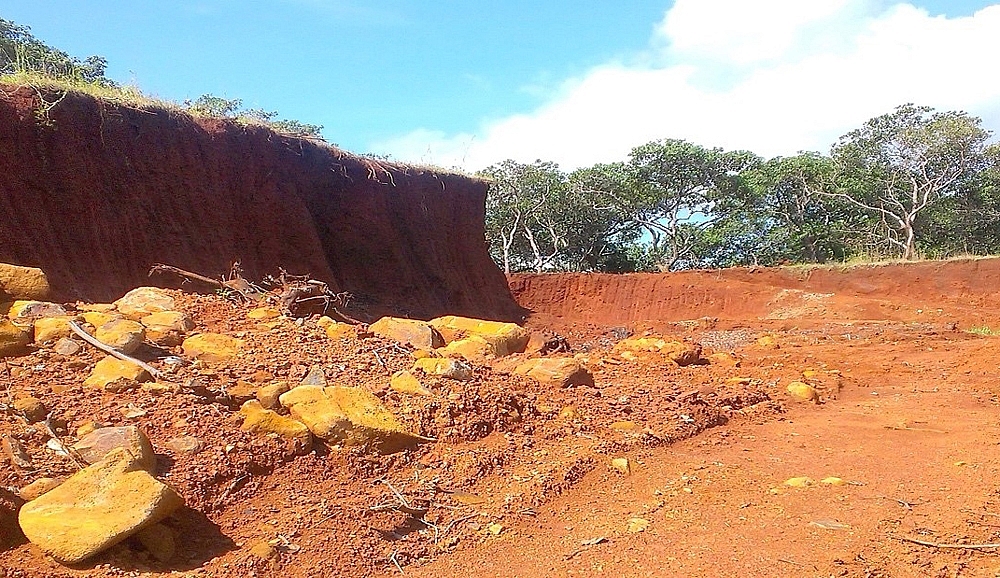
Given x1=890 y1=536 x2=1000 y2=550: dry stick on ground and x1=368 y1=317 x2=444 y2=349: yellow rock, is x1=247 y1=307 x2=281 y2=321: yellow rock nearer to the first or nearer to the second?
x1=368 y1=317 x2=444 y2=349: yellow rock

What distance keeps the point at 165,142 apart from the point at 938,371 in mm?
11701

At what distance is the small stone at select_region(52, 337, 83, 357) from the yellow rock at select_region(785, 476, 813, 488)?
15.6ft

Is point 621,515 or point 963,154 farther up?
point 963,154

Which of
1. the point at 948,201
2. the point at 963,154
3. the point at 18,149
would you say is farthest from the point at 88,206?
the point at 948,201

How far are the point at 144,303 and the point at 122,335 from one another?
144 centimetres

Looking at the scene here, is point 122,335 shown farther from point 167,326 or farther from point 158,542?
point 158,542

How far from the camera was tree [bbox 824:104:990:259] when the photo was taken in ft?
73.3

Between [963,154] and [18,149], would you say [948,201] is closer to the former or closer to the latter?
[963,154]

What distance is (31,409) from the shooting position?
3855 millimetres

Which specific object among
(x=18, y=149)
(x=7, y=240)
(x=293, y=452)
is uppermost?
(x=18, y=149)

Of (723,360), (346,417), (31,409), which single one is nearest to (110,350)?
(31,409)

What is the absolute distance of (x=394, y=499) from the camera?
399cm

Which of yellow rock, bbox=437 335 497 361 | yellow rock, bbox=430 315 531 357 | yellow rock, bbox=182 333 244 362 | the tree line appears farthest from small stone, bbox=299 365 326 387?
the tree line

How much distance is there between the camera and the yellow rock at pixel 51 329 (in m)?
4.86
